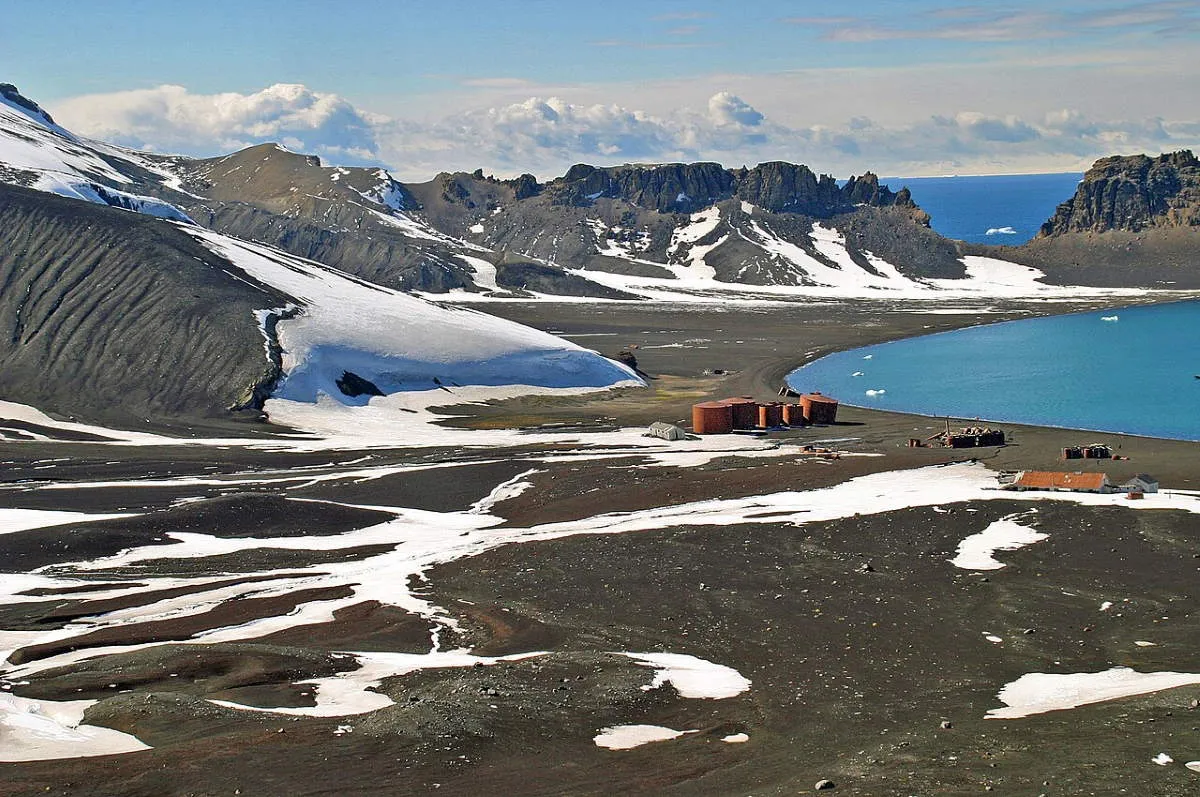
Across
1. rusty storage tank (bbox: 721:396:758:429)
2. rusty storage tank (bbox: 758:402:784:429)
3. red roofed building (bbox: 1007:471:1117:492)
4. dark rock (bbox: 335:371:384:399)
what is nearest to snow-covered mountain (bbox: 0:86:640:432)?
dark rock (bbox: 335:371:384:399)

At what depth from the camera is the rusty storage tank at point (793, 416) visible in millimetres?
99938

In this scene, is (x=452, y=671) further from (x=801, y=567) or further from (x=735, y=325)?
(x=735, y=325)

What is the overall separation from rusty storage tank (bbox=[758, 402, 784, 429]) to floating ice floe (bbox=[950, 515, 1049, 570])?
41.1 metres

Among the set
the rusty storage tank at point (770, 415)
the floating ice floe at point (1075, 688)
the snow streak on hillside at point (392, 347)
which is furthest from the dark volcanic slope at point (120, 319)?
the floating ice floe at point (1075, 688)

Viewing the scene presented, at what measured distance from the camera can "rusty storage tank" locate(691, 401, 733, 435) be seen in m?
96.6

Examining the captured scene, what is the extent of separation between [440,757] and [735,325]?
553 feet

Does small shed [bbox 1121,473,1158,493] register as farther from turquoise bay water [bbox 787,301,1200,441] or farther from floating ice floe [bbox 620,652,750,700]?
turquoise bay water [bbox 787,301,1200,441]

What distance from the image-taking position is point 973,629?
4156 cm

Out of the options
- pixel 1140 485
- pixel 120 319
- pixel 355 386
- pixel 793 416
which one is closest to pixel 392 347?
pixel 355 386

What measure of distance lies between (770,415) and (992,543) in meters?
45.6

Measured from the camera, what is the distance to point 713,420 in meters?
96.8

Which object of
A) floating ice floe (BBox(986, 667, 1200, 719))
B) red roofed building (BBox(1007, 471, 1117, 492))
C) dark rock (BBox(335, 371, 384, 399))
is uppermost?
red roofed building (BBox(1007, 471, 1117, 492))

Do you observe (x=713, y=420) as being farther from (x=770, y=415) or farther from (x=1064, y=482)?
(x=1064, y=482)

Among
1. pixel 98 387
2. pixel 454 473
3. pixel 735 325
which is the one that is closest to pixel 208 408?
pixel 98 387
